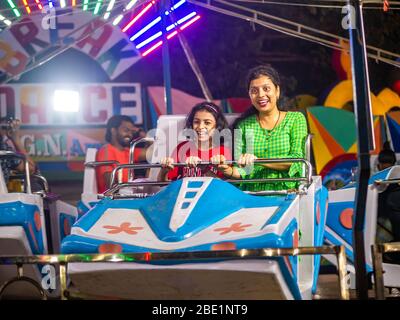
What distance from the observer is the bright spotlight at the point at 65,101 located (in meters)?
9.77

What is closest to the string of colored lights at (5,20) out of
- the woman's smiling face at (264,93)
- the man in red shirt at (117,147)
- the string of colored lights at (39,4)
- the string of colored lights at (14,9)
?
the string of colored lights at (14,9)

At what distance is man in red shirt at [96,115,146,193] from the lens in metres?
6.18

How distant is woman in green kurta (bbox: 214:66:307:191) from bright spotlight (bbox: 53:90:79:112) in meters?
5.68

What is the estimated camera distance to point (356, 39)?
338cm

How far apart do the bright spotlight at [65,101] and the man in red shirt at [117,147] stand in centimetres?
344

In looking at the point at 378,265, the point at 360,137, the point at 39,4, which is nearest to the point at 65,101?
the point at 39,4

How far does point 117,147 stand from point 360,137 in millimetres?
3360

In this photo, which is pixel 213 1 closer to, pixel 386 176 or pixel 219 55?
pixel 219 55

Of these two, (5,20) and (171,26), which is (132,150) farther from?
(171,26)

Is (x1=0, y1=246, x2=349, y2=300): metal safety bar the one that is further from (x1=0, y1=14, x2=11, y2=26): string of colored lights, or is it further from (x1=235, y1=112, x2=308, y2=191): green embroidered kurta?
(x1=0, y1=14, x2=11, y2=26): string of colored lights

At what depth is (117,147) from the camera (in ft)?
20.7

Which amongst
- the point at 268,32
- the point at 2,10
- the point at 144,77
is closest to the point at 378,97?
the point at 268,32

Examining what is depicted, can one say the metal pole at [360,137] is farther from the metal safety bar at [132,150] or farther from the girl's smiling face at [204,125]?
the metal safety bar at [132,150]

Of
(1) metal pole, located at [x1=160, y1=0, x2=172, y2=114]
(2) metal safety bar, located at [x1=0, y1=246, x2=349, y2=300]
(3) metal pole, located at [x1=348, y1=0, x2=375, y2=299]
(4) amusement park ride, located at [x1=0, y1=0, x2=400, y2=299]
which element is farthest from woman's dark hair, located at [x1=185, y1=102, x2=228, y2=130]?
(1) metal pole, located at [x1=160, y1=0, x2=172, y2=114]
